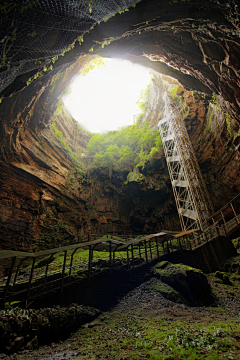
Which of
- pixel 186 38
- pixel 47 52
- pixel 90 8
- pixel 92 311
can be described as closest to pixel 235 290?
pixel 92 311

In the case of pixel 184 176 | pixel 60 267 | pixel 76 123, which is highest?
pixel 76 123

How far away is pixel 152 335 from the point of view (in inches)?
125

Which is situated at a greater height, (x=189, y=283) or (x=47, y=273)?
(x=47, y=273)

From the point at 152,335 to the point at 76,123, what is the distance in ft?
66.7

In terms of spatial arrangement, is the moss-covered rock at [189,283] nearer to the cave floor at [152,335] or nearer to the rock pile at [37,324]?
the cave floor at [152,335]

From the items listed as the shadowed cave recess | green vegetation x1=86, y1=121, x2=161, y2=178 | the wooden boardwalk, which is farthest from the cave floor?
green vegetation x1=86, y1=121, x2=161, y2=178

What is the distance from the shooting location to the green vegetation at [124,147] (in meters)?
17.2

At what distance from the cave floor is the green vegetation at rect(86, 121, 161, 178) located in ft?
41.8

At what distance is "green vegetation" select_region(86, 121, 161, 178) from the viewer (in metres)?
17.2

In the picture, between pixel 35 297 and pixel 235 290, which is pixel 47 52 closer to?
pixel 35 297

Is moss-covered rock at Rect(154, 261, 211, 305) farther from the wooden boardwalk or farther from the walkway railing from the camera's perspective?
the walkway railing

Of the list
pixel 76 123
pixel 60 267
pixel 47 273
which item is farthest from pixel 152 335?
pixel 76 123

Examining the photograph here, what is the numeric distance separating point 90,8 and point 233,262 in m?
11.2

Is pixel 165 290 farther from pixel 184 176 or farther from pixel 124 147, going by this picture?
pixel 124 147
